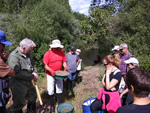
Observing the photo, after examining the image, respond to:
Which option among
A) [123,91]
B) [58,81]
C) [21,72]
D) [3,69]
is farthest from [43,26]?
[123,91]

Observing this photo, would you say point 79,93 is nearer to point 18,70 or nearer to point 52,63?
point 52,63

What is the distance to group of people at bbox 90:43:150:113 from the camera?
4.40 feet

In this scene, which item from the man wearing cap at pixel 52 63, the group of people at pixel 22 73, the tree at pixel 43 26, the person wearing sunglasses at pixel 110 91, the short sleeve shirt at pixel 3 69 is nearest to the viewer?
the short sleeve shirt at pixel 3 69

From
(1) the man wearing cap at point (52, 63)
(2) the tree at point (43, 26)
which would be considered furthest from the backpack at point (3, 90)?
(2) the tree at point (43, 26)

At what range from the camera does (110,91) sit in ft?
7.80

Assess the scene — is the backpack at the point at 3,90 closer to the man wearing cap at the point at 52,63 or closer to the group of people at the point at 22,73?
the group of people at the point at 22,73

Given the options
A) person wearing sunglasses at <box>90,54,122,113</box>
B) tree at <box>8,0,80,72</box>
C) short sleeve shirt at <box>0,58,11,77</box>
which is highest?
tree at <box>8,0,80,72</box>

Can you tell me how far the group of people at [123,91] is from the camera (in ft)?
4.40

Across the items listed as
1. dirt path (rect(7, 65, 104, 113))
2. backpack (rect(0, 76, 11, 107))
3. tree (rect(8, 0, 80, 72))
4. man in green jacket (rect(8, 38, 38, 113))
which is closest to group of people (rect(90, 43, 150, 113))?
dirt path (rect(7, 65, 104, 113))

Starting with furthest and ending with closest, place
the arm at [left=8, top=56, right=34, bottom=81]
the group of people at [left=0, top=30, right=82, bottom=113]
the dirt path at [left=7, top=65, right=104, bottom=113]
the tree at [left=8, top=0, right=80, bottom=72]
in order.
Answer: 1. the tree at [left=8, top=0, right=80, bottom=72]
2. the dirt path at [left=7, top=65, right=104, bottom=113]
3. the arm at [left=8, top=56, right=34, bottom=81]
4. the group of people at [left=0, top=30, right=82, bottom=113]

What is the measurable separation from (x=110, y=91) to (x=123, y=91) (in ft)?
2.07

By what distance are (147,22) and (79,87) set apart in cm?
736

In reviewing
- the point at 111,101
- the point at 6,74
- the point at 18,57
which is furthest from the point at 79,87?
the point at 6,74

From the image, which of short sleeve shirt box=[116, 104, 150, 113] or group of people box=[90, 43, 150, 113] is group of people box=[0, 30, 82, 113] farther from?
short sleeve shirt box=[116, 104, 150, 113]
